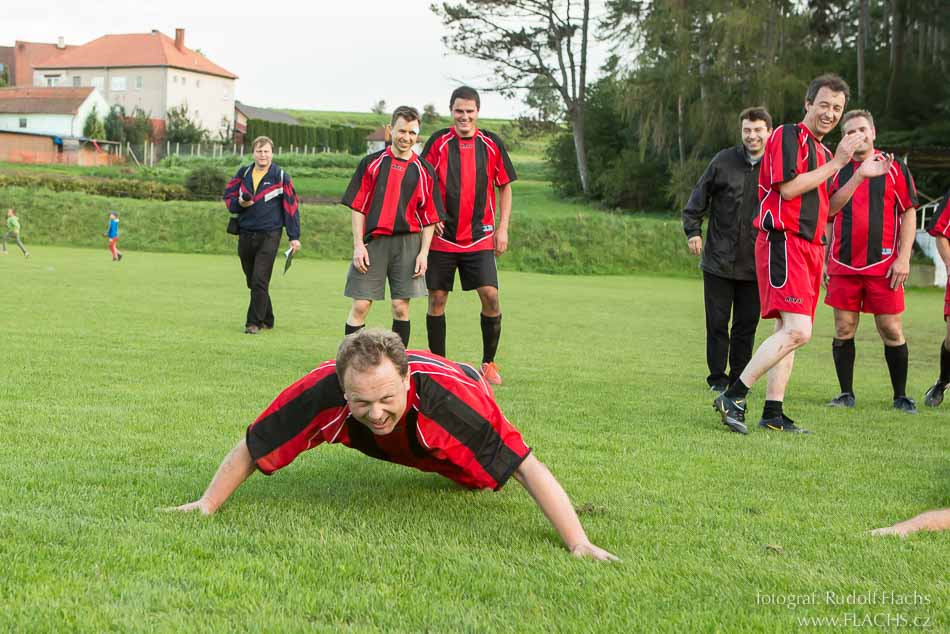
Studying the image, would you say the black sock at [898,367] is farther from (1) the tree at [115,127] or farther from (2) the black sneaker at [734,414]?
(1) the tree at [115,127]

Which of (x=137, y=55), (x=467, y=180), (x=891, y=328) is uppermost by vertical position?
(x=137, y=55)

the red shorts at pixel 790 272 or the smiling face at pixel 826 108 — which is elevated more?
the smiling face at pixel 826 108

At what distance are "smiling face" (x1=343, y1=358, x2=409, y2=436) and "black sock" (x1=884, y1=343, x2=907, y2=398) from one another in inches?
237

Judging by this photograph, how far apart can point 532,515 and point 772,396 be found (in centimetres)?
306

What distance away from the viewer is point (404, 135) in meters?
8.15

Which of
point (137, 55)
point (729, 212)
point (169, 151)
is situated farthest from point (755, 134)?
point (137, 55)

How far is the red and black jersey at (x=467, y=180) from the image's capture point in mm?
8797

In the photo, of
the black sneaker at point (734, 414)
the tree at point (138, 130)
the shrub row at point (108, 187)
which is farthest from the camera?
the tree at point (138, 130)

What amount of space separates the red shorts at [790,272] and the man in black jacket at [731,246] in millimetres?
2088

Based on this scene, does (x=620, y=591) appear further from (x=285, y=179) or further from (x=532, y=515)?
(x=285, y=179)

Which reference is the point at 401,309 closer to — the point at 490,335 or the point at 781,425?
the point at 490,335

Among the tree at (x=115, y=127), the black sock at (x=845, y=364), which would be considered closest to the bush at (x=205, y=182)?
the tree at (x=115, y=127)

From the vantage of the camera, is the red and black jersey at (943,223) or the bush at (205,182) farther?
the bush at (205,182)

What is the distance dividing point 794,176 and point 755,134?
241 centimetres
